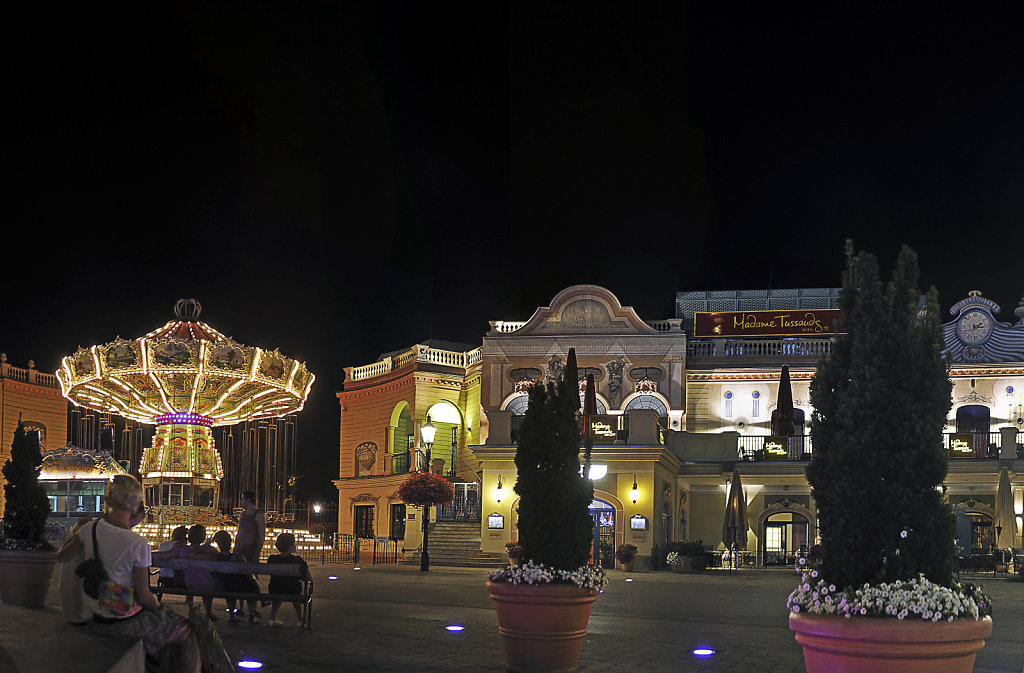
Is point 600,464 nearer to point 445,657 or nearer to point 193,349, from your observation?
point 193,349

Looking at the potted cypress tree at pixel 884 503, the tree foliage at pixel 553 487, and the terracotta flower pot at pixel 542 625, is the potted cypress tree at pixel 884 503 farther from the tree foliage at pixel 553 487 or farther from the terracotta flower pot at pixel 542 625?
the tree foliage at pixel 553 487

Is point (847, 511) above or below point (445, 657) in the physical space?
above

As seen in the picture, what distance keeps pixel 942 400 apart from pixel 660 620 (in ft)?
25.0

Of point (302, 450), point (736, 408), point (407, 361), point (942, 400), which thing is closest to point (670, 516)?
point (736, 408)

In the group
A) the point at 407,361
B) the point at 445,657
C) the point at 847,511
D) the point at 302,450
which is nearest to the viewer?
the point at 847,511

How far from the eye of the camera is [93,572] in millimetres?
6293

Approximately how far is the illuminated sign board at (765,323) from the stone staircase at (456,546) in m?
12.3

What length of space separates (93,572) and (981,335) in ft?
123

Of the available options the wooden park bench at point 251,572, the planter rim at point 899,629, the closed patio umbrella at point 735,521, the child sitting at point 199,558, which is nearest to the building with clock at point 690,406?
the closed patio umbrella at point 735,521

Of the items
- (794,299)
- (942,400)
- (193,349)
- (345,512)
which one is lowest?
(345,512)

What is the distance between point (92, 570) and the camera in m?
6.29

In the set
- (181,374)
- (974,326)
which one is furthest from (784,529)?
(181,374)

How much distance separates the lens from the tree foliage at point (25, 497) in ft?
44.0

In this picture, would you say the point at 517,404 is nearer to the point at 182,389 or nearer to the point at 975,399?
the point at 182,389
